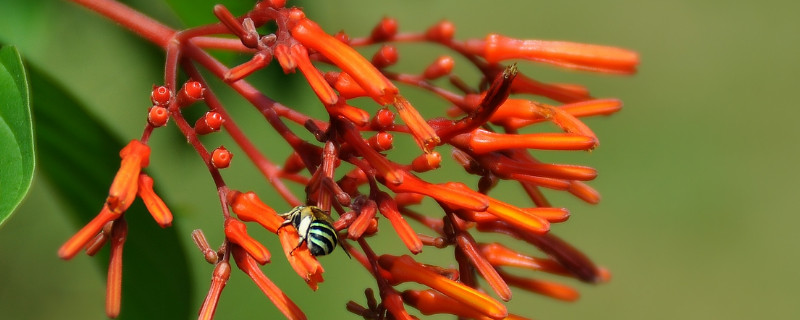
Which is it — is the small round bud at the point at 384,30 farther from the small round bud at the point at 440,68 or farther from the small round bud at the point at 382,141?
the small round bud at the point at 382,141

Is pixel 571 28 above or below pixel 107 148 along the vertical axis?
above

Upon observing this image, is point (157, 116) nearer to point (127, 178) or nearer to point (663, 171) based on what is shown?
point (127, 178)

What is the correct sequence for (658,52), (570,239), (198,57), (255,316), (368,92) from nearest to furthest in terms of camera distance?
(368,92) < (198,57) < (255,316) < (570,239) < (658,52)

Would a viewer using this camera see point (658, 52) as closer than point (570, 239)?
No

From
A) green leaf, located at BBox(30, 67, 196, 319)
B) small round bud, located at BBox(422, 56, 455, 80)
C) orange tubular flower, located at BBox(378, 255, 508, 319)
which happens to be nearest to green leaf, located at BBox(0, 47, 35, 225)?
green leaf, located at BBox(30, 67, 196, 319)

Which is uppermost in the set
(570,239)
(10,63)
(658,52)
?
(658,52)

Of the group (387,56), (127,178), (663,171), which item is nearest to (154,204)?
(127,178)

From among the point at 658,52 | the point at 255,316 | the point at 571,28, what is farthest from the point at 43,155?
the point at 658,52

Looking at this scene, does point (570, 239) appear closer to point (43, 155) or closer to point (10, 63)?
point (43, 155)
